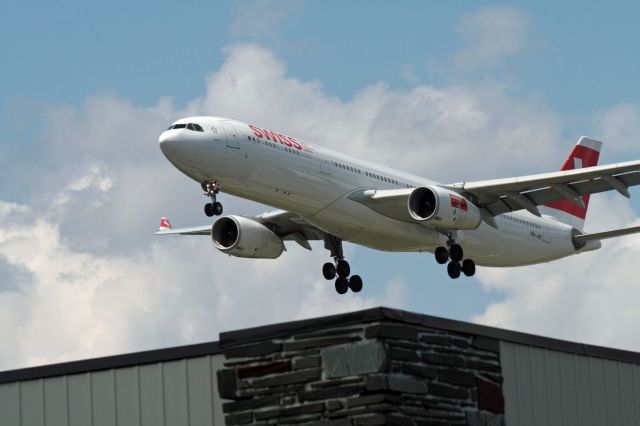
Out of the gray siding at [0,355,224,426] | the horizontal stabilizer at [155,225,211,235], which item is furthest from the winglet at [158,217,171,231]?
the gray siding at [0,355,224,426]

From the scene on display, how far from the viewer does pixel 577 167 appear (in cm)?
6131

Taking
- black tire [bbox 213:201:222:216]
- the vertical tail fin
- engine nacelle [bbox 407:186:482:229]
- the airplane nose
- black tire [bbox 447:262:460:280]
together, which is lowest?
black tire [bbox 447:262:460:280]

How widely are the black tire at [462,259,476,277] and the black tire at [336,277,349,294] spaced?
5234mm

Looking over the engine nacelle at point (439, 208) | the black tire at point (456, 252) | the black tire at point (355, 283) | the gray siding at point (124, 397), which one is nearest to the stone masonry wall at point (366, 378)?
the gray siding at point (124, 397)

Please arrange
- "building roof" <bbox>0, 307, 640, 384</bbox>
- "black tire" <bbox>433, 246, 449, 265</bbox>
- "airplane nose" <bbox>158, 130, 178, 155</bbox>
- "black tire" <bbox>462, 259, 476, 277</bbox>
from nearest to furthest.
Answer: "building roof" <bbox>0, 307, 640, 384</bbox> → "airplane nose" <bbox>158, 130, 178, 155</bbox> → "black tire" <bbox>433, 246, 449, 265</bbox> → "black tire" <bbox>462, 259, 476, 277</bbox>

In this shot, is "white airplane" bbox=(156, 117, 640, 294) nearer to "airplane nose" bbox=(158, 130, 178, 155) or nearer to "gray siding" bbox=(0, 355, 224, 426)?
"airplane nose" bbox=(158, 130, 178, 155)

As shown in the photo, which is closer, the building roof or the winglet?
the building roof

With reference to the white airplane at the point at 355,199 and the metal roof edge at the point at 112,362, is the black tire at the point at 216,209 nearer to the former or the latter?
the white airplane at the point at 355,199

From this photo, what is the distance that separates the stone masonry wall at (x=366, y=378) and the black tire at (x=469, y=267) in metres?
27.7

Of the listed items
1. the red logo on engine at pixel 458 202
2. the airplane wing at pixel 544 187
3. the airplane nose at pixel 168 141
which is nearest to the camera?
the airplane nose at pixel 168 141

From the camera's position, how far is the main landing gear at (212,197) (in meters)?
40.8

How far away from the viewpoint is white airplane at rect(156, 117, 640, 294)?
4119 cm

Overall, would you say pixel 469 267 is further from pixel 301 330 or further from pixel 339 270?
pixel 301 330

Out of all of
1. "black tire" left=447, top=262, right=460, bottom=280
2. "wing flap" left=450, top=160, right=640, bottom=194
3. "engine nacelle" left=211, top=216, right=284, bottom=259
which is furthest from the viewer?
"black tire" left=447, top=262, right=460, bottom=280
